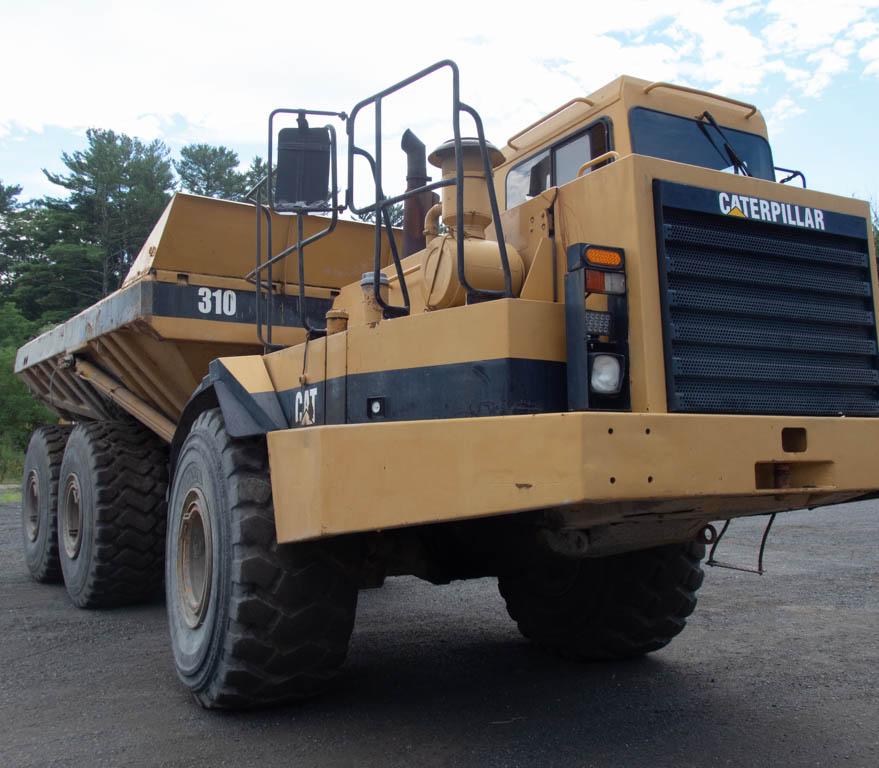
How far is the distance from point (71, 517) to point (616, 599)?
4.51m

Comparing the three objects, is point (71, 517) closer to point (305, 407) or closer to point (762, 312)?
point (305, 407)

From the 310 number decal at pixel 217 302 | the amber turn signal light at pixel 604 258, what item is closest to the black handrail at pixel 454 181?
the amber turn signal light at pixel 604 258

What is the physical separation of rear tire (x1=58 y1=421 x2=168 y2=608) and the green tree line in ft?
69.2

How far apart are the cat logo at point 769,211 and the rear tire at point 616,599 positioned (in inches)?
76.4

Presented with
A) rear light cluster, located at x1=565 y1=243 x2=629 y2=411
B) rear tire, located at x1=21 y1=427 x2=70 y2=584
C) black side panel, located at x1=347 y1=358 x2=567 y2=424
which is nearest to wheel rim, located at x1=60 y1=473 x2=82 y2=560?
rear tire, located at x1=21 y1=427 x2=70 y2=584

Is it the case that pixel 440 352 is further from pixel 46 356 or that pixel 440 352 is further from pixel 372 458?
pixel 46 356

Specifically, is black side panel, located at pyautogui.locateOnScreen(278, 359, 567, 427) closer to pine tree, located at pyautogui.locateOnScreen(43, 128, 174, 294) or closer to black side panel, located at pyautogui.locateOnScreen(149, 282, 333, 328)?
black side panel, located at pyautogui.locateOnScreen(149, 282, 333, 328)

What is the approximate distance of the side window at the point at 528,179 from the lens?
4637mm

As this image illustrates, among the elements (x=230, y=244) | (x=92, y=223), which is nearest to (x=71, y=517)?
(x=230, y=244)

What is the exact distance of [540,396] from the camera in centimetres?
314

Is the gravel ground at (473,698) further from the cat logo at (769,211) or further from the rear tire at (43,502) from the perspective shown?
the cat logo at (769,211)

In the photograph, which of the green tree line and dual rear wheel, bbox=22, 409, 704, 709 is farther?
the green tree line

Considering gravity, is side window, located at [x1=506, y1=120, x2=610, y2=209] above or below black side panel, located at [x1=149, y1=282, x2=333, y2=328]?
above

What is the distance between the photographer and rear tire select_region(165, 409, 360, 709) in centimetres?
376
